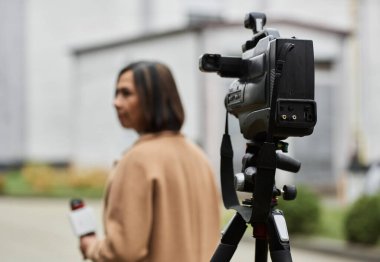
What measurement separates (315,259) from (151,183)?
25.8 feet

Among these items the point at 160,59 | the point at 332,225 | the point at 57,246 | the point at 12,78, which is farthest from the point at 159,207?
the point at 12,78

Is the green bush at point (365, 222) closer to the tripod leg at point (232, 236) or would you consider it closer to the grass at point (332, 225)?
the grass at point (332, 225)

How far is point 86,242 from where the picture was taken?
3.46 m

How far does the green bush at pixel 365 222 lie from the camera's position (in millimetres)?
10820

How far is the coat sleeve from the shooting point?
3189 millimetres

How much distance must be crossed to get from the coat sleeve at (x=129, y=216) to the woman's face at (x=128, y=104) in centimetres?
17

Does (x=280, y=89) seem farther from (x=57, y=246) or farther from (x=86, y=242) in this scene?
(x=57, y=246)

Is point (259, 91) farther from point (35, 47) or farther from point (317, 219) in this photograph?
point (35, 47)

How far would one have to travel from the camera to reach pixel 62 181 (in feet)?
80.6

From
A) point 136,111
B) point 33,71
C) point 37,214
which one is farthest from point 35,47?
point 136,111

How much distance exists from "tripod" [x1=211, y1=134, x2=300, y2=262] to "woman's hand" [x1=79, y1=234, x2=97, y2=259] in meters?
0.90

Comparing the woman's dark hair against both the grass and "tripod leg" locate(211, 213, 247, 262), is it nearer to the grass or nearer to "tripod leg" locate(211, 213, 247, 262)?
"tripod leg" locate(211, 213, 247, 262)

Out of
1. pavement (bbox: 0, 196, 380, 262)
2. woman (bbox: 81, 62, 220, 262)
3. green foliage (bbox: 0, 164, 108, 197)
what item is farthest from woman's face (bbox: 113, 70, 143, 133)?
green foliage (bbox: 0, 164, 108, 197)

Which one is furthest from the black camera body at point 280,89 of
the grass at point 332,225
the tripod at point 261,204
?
the grass at point 332,225
